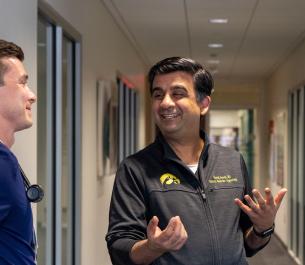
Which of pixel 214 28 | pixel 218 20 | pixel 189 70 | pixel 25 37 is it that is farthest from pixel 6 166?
pixel 214 28

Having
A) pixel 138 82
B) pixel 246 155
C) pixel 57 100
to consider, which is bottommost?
pixel 246 155

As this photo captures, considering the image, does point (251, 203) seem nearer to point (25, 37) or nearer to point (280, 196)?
point (280, 196)

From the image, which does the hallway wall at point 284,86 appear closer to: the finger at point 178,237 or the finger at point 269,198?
the finger at point 269,198

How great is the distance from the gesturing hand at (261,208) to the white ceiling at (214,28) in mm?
2616

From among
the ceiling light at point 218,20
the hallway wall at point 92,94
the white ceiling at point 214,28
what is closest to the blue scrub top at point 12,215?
the hallway wall at point 92,94

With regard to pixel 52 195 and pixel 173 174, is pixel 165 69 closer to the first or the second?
pixel 173 174

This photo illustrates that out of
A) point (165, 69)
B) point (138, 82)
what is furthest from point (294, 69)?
point (165, 69)

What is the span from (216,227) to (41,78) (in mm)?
1640

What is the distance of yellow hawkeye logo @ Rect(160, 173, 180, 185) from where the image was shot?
1435 mm

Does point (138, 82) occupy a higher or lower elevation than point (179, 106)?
higher

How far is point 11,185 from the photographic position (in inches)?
47.1

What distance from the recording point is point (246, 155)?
980 centimetres

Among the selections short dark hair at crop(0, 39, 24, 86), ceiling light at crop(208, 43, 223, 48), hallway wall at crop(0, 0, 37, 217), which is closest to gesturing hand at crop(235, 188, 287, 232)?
short dark hair at crop(0, 39, 24, 86)

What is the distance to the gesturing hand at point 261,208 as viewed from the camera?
1411 millimetres
